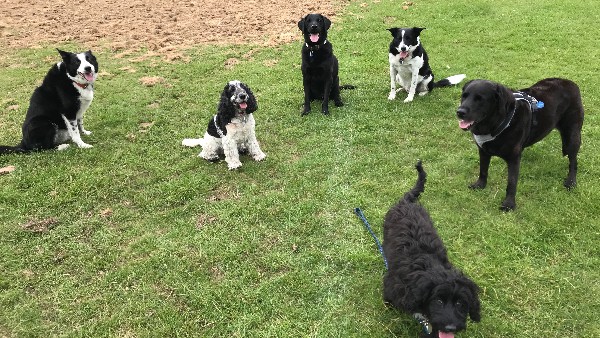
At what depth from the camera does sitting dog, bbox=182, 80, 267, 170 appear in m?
5.00

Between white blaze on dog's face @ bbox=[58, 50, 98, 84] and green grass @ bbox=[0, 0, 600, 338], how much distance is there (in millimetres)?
917

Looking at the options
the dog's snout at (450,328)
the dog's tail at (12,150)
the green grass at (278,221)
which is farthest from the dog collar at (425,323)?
the dog's tail at (12,150)

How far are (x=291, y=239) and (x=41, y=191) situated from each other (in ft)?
10.0

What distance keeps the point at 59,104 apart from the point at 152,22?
6956 mm

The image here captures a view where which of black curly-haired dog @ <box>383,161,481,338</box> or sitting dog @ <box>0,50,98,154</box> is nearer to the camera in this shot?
black curly-haired dog @ <box>383,161,481,338</box>

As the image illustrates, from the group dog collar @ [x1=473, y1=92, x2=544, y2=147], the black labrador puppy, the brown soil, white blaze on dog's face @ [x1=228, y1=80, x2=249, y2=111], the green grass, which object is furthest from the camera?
the brown soil

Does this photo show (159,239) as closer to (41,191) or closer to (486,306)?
(41,191)

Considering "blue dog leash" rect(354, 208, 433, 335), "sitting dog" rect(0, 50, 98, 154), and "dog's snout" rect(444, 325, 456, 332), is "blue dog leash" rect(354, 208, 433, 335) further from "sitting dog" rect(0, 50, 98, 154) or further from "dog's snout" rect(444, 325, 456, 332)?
"sitting dog" rect(0, 50, 98, 154)

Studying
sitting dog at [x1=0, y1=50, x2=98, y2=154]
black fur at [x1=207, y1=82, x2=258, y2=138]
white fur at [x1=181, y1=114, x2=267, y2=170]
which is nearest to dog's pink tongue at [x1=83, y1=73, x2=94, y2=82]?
sitting dog at [x1=0, y1=50, x2=98, y2=154]

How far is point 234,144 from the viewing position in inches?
204

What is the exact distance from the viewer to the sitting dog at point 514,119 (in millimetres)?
3715

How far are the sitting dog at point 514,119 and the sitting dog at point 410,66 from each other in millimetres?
2451

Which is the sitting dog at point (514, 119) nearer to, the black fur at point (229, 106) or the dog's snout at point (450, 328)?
the dog's snout at point (450, 328)

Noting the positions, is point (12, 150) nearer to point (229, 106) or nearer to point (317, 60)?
point (229, 106)
